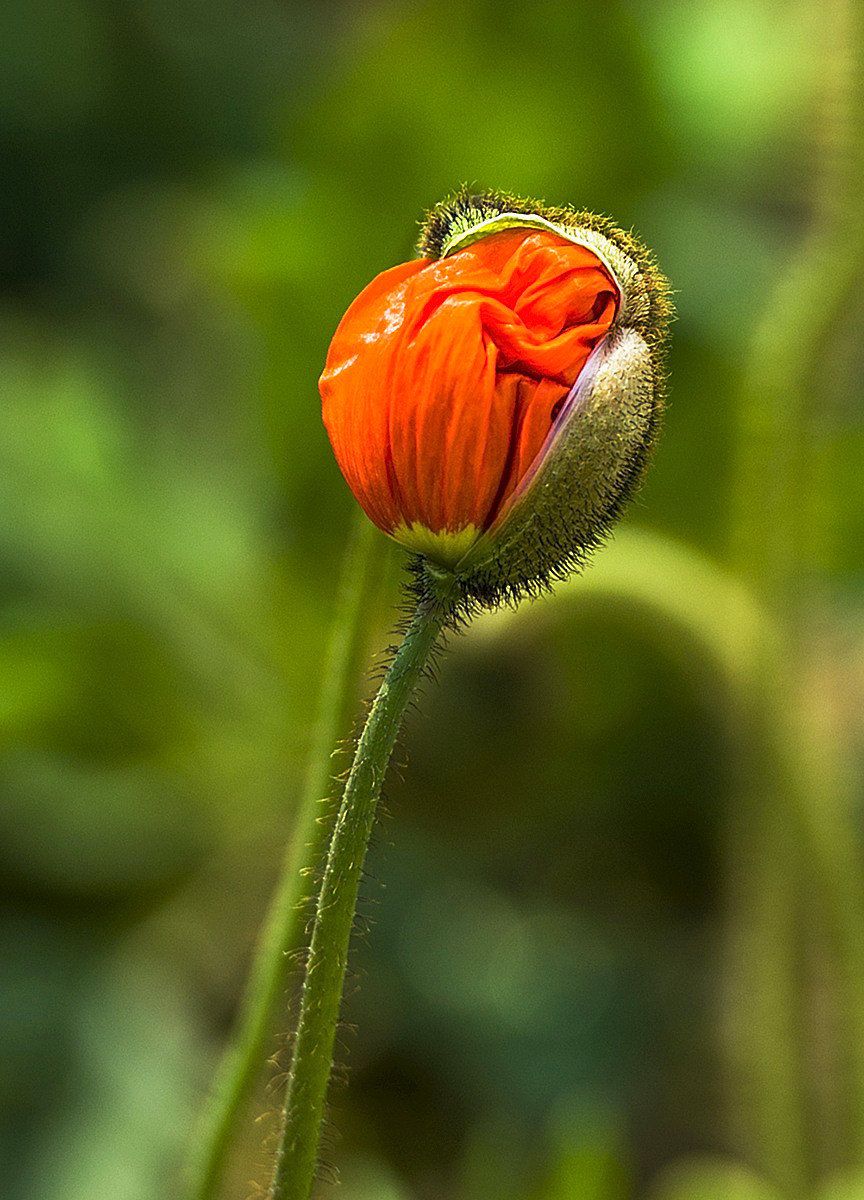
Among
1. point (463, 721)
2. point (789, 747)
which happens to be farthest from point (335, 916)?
point (463, 721)

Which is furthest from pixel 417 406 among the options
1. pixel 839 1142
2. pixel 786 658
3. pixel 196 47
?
pixel 196 47

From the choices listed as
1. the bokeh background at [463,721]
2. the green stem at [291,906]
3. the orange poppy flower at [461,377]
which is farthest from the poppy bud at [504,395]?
the bokeh background at [463,721]

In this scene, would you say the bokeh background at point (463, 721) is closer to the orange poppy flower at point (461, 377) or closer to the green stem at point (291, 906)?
the green stem at point (291, 906)

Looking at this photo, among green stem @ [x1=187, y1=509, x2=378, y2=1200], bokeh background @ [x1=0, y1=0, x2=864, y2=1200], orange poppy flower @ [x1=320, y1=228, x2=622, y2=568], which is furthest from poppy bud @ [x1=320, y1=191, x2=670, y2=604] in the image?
bokeh background @ [x1=0, y1=0, x2=864, y2=1200]

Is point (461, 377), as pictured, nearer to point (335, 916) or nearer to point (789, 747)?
point (335, 916)

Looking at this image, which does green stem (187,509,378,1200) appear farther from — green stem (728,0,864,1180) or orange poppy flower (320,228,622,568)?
green stem (728,0,864,1180)

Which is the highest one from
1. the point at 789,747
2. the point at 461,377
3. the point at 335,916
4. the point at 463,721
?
the point at 463,721
